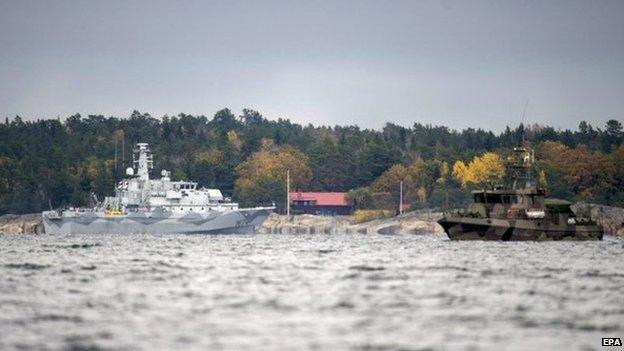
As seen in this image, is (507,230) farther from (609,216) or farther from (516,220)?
(609,216)

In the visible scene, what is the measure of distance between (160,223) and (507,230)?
69.6 m

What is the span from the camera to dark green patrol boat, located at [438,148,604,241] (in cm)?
10550

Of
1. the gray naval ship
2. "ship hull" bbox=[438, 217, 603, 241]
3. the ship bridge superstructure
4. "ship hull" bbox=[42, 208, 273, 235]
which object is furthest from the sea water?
the ship bridge superstructure

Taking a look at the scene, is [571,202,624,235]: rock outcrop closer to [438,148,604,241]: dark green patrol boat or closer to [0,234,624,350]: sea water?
[438,148,604,241]: dark green patrol boat

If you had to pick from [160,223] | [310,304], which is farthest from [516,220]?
[160,223]

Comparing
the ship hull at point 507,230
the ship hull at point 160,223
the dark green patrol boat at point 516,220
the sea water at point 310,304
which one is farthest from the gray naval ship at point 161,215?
the sea water at point 310,304

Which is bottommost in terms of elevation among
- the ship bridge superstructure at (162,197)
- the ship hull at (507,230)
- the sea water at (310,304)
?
the sea water at (310,304)

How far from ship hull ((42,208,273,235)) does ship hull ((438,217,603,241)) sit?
5842 cm

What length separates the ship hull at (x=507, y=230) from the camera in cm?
10519

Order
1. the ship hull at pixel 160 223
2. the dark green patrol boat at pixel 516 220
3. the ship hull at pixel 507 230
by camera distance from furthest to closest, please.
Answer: the ship hull at pixel 160 223 → the dark green patrol boat at pixel 516 220 → the ship hull at pixel 507 230

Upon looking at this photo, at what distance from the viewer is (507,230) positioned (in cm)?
10512

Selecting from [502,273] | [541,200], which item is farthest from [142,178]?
[502,273]

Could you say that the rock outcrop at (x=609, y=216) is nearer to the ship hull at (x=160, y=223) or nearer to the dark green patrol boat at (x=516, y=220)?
the ship hull at (x=160, y=223)

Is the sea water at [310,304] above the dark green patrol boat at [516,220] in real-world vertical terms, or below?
below
